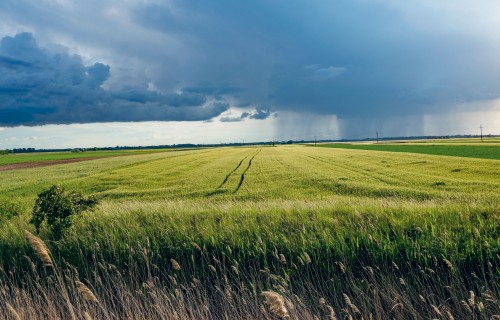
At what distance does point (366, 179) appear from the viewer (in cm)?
3762

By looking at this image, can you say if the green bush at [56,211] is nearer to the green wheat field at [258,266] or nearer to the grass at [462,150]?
the green wheat field at [258,266]

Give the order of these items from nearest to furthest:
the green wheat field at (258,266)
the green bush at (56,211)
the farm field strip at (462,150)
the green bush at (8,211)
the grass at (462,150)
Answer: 1. the green wheat field at (258,266)
2. the green bush at (56,211)
3. the green bush at (8,211)
4. the farm field strip at (462,150)
5. the grass at (462,150)

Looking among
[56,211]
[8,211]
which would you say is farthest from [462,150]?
[56,211]

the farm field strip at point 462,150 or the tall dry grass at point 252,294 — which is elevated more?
the tall dry grass at point 252,294

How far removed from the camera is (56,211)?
11188 mm

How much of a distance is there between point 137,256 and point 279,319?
4.58 m

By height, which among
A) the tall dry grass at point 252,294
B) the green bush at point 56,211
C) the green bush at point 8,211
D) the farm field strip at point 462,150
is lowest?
the farm field strip at point 462,150

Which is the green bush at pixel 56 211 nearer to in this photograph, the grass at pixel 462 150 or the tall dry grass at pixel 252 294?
the tall dry grass at pixel 252 294

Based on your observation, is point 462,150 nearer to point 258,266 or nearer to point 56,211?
point 258,266

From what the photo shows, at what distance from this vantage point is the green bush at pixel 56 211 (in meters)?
10.8

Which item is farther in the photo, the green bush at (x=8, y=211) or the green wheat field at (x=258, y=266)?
the green bush at (x=8, y=211)

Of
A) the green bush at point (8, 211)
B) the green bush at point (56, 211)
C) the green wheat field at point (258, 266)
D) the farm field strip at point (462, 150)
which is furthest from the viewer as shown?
the farm field strip at point (462, 150)

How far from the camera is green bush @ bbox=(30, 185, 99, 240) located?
10750mm

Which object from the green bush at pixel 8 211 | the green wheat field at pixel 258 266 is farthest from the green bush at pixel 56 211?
the green bush at pixel 8 211
